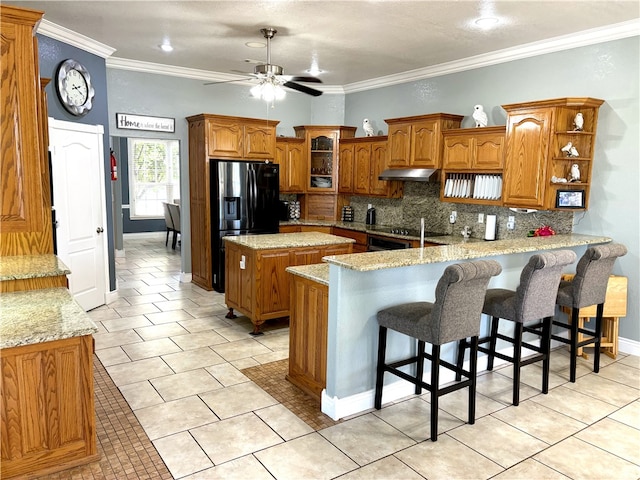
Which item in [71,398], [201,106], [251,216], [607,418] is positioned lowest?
[607,418]

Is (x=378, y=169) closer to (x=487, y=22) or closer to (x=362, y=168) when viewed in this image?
(x=362, y=168)

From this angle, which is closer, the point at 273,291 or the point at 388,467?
the point at 388,467

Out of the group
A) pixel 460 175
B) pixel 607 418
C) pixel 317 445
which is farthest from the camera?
pixel 460 175

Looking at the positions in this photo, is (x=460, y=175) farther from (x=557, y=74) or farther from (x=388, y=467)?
(x=388, y=467)

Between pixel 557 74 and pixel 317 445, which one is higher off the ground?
pixel 557 74

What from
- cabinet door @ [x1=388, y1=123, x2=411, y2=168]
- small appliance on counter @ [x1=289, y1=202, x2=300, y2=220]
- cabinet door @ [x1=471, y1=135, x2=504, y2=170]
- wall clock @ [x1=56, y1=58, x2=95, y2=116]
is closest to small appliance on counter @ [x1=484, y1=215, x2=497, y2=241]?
cabinet door @ [x1=471, y1=135, x2=504, y2=170]

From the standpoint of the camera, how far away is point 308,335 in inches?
131

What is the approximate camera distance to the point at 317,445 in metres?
2.73

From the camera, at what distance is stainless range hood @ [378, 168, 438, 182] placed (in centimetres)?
548

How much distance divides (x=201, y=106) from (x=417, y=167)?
312 centimetres

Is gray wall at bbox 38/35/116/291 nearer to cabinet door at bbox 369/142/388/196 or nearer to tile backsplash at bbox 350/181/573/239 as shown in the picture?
cabinet door at bbox 369/142/388/196

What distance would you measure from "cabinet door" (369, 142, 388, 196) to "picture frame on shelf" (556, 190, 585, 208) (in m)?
2.32

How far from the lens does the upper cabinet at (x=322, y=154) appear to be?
7.00 metres

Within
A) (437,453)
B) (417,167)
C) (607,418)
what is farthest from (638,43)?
(437,453)
